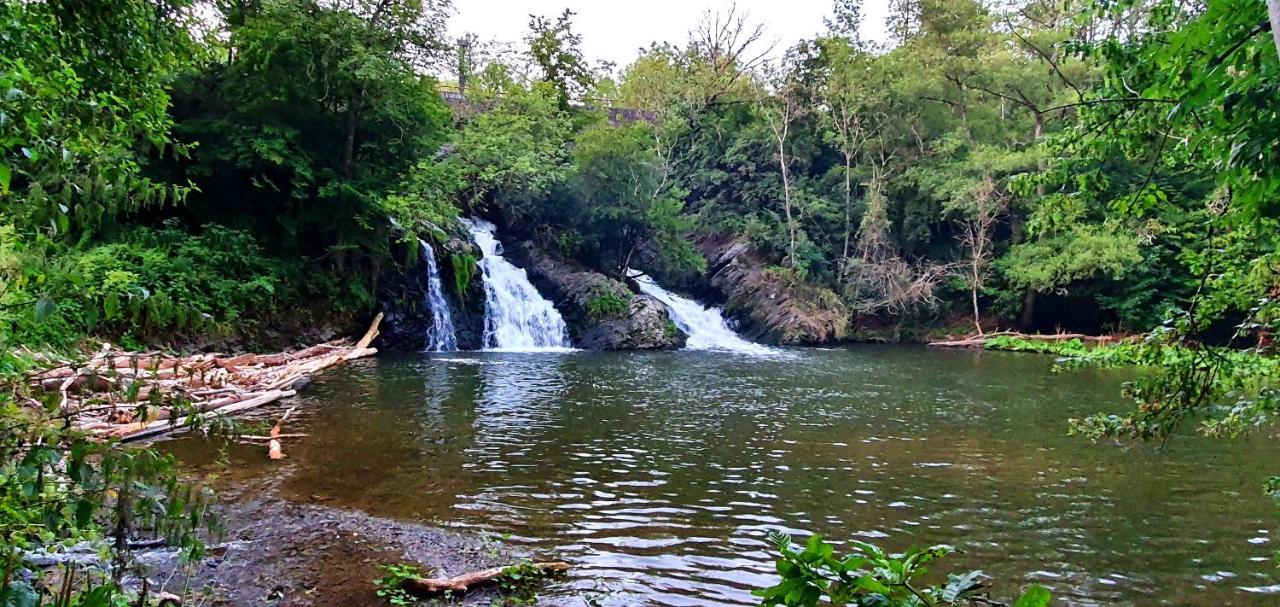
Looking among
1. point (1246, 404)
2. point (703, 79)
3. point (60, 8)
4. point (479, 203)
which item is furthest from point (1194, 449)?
point (703, 79)

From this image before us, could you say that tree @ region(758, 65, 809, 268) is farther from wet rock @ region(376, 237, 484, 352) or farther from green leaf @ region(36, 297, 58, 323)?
green leaf @ region(36, 297, 58, 323)

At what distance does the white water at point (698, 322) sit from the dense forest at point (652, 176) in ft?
4.23

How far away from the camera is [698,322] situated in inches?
1109

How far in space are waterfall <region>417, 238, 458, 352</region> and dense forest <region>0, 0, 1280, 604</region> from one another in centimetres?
39

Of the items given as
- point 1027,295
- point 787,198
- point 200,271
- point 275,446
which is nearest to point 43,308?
point 275,446

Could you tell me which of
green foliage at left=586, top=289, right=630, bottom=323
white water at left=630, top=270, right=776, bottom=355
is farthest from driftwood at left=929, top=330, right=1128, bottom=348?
green foliage at left=586, top=289, right=630, bottom=323

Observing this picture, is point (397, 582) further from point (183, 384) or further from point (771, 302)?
point (771, 302)

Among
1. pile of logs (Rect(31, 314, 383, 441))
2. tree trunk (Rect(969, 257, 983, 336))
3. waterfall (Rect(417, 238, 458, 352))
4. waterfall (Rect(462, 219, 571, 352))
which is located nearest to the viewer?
pile of logs (Rect(31, 314, 383, 441))

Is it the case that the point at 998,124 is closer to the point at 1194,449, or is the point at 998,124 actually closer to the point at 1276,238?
the point at 1194,449

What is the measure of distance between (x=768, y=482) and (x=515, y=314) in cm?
1682

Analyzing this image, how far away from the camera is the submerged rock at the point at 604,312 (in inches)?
959

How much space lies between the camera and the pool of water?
18.4 ft

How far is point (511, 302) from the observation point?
941 inches

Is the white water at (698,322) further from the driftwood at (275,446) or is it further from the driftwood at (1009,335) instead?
the driftwood at (275,446)
